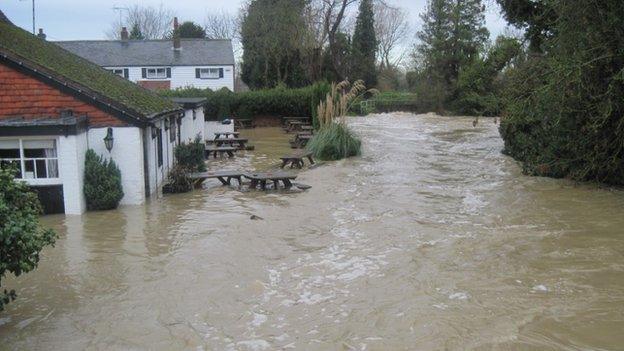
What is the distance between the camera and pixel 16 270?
257 inches

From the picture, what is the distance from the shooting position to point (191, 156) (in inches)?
728

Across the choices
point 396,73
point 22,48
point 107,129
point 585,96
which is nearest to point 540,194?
point 585,96

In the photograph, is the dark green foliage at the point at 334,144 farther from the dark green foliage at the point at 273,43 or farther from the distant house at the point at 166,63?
the distant house at the point at 166,63

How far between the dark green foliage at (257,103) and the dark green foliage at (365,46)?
17.2 meters

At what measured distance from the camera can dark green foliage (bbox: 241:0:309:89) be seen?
46.5 meters

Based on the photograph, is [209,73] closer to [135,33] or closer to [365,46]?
[365,46]

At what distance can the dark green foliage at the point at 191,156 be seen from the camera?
59.8ft

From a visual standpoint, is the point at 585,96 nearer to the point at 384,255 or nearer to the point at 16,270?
the point at 384,255

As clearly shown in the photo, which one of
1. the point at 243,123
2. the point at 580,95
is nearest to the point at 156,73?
the point at 243,123

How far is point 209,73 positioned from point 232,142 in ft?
75.5

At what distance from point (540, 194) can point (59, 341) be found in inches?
469

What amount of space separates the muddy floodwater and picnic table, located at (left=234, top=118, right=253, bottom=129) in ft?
75.4

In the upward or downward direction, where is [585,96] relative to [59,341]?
upward

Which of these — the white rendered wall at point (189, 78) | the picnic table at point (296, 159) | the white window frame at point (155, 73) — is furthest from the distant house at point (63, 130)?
the white window frame at point (155, 73)
